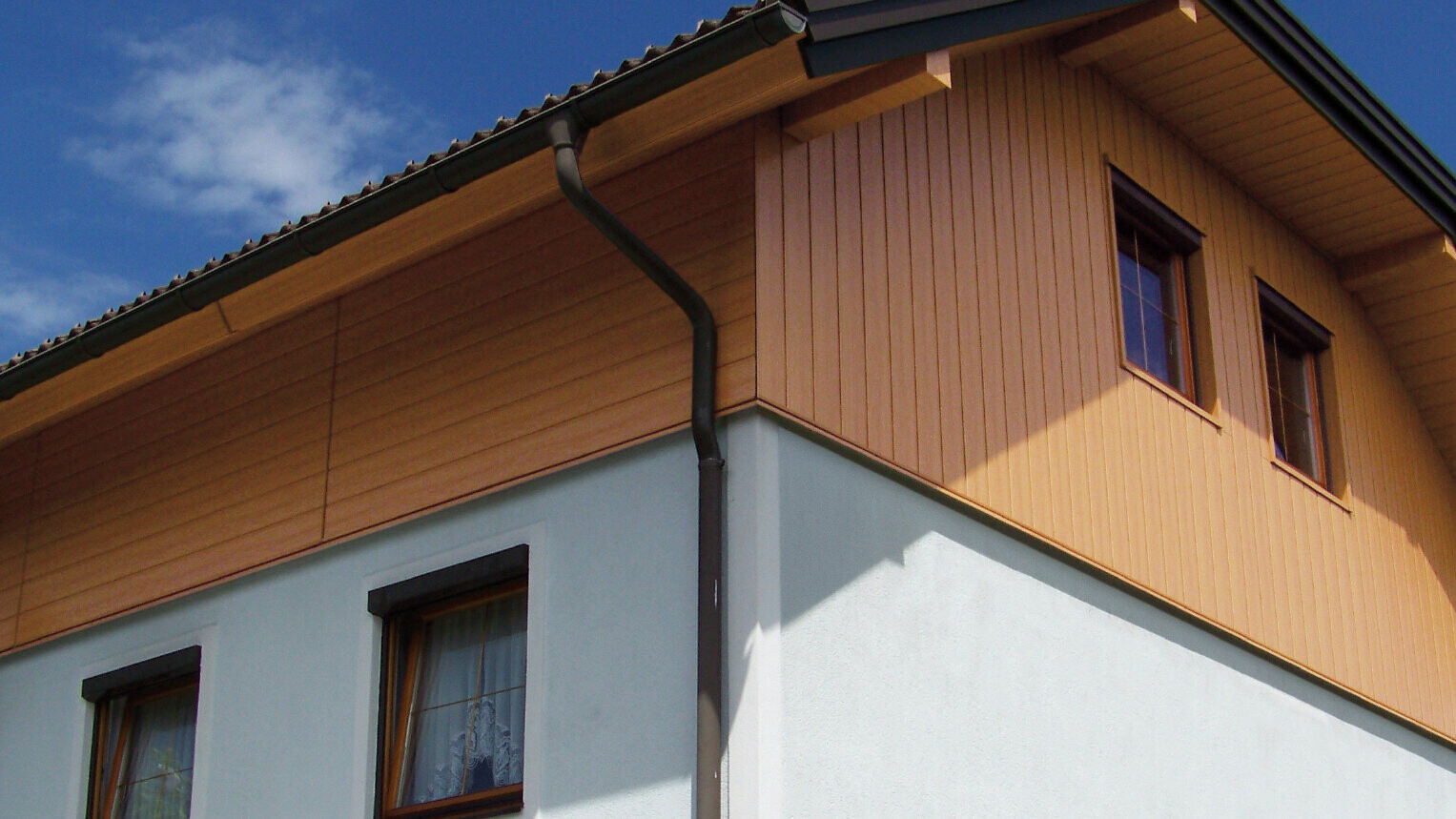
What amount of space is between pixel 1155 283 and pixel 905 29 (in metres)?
4.12

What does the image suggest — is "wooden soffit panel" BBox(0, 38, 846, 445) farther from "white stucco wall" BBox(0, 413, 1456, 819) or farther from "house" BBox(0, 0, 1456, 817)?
"white stucco wall" BBox(0, 413, 1456, 819)

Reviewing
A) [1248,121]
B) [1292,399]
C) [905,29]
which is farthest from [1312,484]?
[905,29]

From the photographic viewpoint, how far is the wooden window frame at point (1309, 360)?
11750mm

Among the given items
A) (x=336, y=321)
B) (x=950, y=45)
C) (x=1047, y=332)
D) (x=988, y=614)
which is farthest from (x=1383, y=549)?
(x=336, y=321)

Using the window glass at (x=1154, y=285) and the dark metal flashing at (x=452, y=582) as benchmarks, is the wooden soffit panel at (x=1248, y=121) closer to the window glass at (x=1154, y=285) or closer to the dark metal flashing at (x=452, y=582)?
the window glass at (x=1154, y=285)

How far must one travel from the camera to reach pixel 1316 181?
38.4 ft

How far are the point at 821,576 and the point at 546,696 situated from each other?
1.26m

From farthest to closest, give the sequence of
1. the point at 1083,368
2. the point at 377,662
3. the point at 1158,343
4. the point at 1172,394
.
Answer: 1. the point at 1158,343
2. the point at 1172,394
3. the point at 1083,368
4. the point at 377,662

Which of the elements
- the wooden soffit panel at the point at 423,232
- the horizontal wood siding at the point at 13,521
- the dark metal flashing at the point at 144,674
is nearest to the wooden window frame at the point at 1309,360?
the wooden soffit panel at the point at 423,232

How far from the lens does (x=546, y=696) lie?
7520mm

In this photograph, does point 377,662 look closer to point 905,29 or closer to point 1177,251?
point 905,29

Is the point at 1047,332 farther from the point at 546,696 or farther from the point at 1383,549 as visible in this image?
the point at 1383,549

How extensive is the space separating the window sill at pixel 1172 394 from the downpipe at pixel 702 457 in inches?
133

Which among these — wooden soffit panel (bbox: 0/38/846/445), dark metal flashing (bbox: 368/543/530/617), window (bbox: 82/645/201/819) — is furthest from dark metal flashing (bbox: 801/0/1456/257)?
window (bbox: 82/645/201/819)
